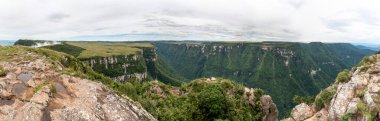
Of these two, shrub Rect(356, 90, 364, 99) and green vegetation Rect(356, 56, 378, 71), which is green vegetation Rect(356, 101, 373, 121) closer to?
shrub Rect(356, 90, 364, 99)

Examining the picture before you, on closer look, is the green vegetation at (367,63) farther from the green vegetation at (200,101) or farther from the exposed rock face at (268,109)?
the exposed rock face at (268,109)

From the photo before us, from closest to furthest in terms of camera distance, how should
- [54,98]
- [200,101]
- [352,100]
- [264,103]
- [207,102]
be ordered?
[54,98] < [352,100] < [207,102] < [200,101] < [264,103]

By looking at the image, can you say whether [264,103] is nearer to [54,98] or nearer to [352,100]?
[352,100]

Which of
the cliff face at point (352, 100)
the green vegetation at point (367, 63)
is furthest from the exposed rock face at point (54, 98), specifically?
the green vegetation at point (367, 63)

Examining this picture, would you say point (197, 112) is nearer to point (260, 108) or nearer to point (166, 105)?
point (166, 105)

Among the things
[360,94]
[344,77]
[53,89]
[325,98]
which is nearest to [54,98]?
[53,89]

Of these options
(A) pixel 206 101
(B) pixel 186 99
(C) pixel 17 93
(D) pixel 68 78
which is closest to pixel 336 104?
(A) pixel 206 101

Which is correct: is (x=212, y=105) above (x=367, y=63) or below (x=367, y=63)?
below
